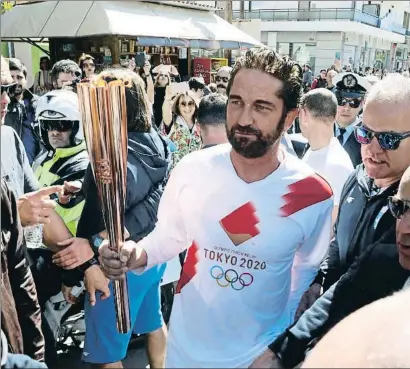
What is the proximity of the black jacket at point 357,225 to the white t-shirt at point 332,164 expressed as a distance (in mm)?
538

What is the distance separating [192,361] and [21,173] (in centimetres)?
112

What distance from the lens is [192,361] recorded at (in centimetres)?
128

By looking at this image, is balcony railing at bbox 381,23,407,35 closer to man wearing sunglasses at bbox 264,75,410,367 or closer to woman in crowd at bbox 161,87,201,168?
woman in crowd at bbox 161,87,201,168

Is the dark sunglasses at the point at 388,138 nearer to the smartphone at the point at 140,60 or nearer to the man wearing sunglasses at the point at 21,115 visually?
the man wearing sunglasses at the point at 21,115

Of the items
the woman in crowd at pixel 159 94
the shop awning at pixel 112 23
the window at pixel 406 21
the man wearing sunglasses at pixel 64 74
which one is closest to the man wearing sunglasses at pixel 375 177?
the man wearing sunglasses at pixel 64 74

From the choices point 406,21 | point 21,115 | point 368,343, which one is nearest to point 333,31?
point 406,21

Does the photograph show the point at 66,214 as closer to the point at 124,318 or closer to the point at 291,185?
the point at 124,318

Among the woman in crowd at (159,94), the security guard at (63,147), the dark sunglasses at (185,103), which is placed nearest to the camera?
the security guard at (63,147)

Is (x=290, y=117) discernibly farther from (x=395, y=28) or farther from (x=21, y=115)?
(x=395, y=28)

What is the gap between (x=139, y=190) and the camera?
190 cm

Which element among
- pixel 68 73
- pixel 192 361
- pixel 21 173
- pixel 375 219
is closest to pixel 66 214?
pixel 21 173

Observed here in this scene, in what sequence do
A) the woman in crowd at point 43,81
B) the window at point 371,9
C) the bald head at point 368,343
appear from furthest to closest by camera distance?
the window at point 371,9 → the woman in crowd at point 43,81 → the bald head at point 368,343

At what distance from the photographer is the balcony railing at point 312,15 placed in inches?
890

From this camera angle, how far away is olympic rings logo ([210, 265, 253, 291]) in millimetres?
1353
